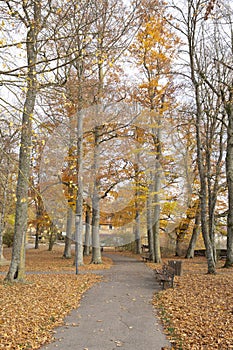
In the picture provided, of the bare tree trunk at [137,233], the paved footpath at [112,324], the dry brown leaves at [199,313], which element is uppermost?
the bare tree trunk at [137,233]

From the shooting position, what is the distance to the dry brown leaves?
5.55 meters

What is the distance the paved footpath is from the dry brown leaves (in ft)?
1.01

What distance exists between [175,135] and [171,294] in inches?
482

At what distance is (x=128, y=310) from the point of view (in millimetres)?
7703

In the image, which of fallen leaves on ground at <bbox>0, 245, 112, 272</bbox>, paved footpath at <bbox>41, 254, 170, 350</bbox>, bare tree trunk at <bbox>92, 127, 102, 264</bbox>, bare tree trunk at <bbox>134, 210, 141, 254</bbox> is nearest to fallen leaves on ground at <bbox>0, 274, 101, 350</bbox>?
paved footpath at <bbox>41, 254, 170, 350</bbox>

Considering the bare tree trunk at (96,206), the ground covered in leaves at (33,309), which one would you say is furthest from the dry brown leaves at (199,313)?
the bare tree trunk at (96,206)

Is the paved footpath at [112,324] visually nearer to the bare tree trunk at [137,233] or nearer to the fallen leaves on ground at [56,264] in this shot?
the fallen leaves on ground at [56,264]

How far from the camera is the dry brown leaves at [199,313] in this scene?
555cm

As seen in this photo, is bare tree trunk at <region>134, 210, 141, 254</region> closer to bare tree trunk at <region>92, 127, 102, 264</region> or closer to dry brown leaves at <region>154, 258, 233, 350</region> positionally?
bare tree trunk at <region>92, 127, 102, 264</region>

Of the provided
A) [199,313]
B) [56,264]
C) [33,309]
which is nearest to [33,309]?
[33,309]

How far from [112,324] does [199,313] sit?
6.54 ft

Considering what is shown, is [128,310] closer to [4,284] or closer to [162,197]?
[4,284]

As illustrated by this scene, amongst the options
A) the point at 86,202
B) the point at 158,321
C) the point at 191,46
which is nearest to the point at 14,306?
the point at 158,321

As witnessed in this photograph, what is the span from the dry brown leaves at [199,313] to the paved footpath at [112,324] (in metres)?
0.31
